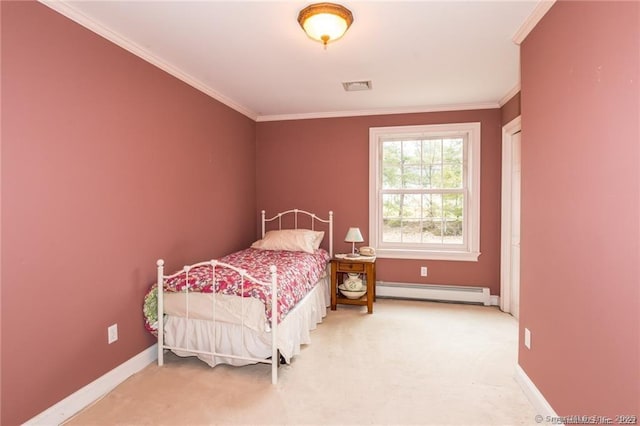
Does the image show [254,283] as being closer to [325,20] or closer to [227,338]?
[227,338]

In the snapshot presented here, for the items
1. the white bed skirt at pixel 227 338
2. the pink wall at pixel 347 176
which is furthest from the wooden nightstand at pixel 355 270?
the white bed skirt at pixel 227 338

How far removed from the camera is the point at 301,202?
4641 mm

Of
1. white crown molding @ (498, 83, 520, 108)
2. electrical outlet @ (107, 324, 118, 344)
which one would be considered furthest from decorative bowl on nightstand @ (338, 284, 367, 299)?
white crown molding @ (498, 83, 520, 108)

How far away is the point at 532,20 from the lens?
84.4 inches

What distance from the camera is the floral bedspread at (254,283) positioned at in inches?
96.2

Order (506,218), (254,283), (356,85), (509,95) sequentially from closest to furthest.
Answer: (254,283)
(356,85)
(509,95)
(506,218)

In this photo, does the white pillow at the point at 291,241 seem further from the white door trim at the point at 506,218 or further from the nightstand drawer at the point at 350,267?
the white door trim at the point at 506,218

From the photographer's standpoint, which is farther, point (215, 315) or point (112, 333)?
point (215, 315)

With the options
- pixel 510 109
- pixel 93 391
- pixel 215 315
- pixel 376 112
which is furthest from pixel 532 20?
pixel 93 391

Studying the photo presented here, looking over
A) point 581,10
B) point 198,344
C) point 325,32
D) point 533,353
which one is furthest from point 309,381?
point 581,10

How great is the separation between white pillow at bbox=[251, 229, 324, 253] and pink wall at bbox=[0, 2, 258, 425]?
110 cm

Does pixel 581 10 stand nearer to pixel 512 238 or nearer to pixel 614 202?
pixel 614 202

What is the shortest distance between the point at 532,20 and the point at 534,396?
2.33 metres

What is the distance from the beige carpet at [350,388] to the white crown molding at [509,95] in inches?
95.5
